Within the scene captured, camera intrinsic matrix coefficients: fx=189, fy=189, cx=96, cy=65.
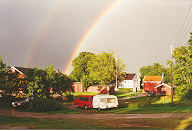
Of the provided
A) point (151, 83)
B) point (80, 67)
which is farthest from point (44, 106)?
point (151, 83)

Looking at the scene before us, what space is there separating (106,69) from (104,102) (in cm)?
863

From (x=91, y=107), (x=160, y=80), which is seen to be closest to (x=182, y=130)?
(x=91, y=107)

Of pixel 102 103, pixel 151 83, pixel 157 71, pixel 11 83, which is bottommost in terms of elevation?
pixel 102 103

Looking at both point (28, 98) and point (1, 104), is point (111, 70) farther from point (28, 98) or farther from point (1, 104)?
point (1, 104)

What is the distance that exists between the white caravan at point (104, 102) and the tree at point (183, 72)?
24.0 ft

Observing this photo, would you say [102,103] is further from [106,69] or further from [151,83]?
[151,83]

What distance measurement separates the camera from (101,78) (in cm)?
2936

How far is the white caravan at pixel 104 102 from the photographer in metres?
22.0

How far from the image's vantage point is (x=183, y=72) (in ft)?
66.0

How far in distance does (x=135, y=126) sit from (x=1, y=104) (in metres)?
19.8

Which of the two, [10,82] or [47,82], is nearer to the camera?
[10,82]

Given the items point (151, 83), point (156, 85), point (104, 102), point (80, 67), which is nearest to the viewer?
point (104, 102)

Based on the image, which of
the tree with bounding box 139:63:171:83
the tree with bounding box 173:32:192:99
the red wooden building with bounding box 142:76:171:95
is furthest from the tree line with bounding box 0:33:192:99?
the tree with bounding box 139:63:171:83

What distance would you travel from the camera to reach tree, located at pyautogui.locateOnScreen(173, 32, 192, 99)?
62.1ft
